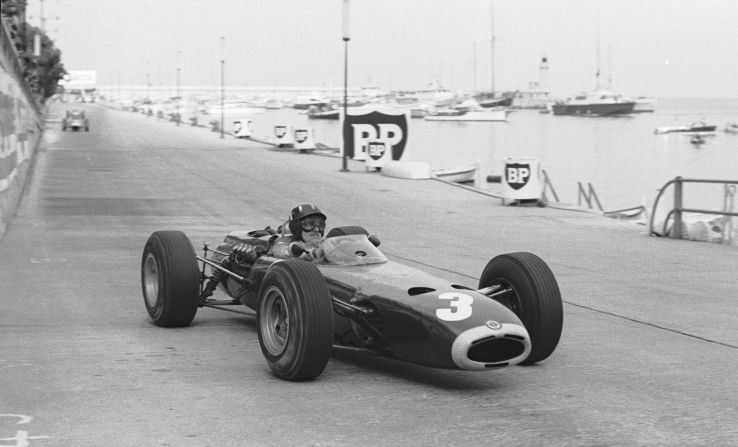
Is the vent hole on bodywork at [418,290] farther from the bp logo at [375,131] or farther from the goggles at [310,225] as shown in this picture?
the bp logo at [375,131]

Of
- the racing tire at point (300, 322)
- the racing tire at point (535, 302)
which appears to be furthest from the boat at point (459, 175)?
the racing tire at point (300, 322)

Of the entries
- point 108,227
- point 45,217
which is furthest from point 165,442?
point 45,217

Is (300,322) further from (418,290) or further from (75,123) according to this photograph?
(75,123)

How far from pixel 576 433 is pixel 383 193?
2372cm

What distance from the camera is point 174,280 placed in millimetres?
10594

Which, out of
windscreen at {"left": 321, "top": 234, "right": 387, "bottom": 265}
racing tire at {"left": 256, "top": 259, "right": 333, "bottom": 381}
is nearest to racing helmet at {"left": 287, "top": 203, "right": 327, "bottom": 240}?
windscreen at {"left": 321, "top": 234, "right": 387, "bottom": 265}

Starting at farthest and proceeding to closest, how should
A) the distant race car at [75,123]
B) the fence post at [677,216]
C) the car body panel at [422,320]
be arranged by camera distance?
the distant race car at [75,123] → the fence post at [677,216] → the car body panel at [422,320]

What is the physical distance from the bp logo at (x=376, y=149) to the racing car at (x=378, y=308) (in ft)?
91.4

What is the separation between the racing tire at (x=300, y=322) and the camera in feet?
27.0

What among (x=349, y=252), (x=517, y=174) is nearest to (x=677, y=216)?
(x=517, y=174)

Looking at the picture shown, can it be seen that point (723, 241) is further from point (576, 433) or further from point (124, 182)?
point (124, 182)

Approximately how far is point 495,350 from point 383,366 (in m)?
1.37

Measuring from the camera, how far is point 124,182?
32.7 m

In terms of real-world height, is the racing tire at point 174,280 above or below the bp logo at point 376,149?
below
